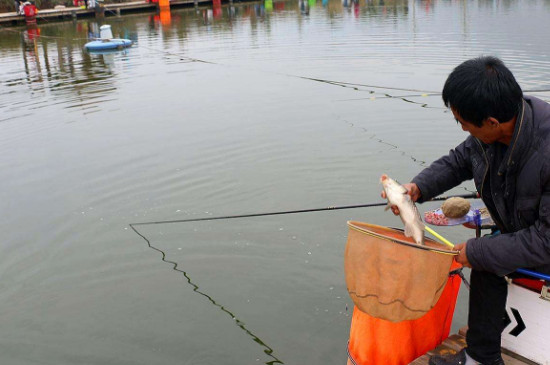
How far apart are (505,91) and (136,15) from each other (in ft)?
140

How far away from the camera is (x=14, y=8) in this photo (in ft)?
134

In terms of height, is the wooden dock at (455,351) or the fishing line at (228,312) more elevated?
the wooden dock at (455,351)

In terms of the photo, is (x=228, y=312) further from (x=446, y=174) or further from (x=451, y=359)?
(x=446, y=174)

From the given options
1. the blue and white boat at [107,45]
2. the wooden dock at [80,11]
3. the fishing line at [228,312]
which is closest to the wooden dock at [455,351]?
the fishing line at [228,312]

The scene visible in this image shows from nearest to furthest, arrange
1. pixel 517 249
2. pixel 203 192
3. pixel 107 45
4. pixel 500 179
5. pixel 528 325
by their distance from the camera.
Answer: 1. pixel 517 249
2. pixel 500 179
3. pixel 528 325
4. pixel 203 192
5. pixel 107 45

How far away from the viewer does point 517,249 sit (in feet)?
7.87

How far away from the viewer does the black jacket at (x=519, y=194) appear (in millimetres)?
2344

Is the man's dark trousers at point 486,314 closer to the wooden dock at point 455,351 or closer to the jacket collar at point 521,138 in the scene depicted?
the wooden dock at point 455,351

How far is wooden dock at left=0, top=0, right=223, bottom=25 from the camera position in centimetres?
3641

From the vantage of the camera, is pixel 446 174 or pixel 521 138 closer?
pixel 521 138

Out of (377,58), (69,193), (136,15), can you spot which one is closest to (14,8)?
(136,15)

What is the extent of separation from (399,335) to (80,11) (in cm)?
4122

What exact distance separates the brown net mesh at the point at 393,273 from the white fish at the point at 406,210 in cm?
10

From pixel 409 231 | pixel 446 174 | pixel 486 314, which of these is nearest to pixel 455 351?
pixel 486 314
